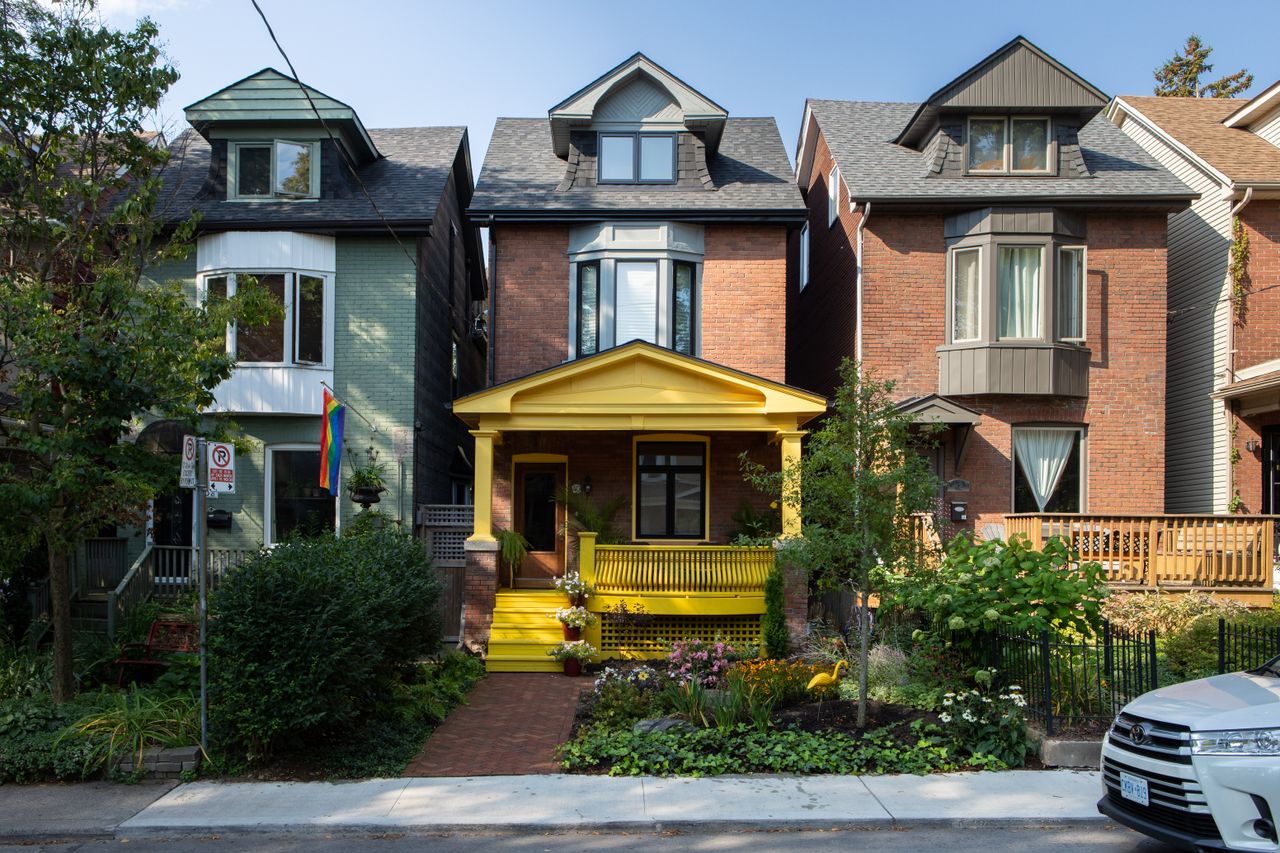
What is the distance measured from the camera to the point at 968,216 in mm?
16328

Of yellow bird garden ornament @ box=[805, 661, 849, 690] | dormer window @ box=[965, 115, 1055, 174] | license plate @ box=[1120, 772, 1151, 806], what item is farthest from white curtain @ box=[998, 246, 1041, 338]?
license plate @ box=[1120, 772, 1151, 806]

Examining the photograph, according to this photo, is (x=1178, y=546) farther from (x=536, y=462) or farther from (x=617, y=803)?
(x=617, y=803)

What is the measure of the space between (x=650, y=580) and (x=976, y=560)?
17.2 feet

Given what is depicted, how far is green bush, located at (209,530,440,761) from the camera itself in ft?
27.9

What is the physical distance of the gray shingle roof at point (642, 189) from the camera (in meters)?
16.8

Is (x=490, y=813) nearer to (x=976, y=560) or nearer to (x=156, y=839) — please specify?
(x=156, y=839)

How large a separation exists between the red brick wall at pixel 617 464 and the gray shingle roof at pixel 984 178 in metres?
4.64

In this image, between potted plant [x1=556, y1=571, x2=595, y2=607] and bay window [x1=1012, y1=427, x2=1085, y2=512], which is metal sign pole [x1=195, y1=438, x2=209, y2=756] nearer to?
potted plant [x1=556, y1=571, x2=595, y2=607]

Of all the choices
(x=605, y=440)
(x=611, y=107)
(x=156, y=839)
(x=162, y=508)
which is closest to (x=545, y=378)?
(x=605, y=440)

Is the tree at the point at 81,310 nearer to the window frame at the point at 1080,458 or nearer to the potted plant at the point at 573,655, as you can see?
the potted plant at the point at 573,655

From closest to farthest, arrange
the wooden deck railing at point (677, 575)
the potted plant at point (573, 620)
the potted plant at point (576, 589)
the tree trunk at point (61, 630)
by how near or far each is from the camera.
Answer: the tree trunk at point (61, 630), the potted plant at point (573, 620), the potted plant at point (576, 589), the wooden deck railing at point (677, 575)

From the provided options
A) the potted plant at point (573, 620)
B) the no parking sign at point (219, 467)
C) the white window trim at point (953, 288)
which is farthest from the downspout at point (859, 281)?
the no parking sign at point (219, 467)

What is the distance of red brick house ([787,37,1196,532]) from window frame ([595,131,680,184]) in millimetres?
3191

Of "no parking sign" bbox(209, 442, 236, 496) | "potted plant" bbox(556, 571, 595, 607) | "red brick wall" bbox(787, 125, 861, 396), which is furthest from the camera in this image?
"red brick wall" bbox(787, 125, 861, 396)
